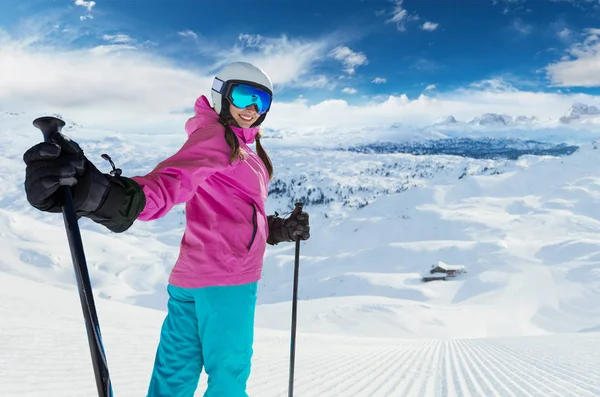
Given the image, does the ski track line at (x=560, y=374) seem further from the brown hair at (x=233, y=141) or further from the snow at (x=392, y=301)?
the brown hair at (x=233, y=141)

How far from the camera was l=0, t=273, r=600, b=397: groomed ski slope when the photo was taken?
400 centimetres

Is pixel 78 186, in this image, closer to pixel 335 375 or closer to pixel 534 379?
pixel 335 375

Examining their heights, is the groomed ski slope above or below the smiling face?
below

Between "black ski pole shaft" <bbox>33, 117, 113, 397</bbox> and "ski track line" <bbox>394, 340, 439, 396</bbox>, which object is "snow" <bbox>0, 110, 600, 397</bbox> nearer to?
"ski track line" <bbox>394, 340, 439, 396</bbox>

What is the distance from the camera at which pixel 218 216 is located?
1905 millimetres

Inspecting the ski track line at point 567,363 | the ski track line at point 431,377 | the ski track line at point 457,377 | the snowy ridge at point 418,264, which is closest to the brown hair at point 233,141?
the ski track line at point 431,377

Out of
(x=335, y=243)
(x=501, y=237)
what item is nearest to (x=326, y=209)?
(x=335, y=243)

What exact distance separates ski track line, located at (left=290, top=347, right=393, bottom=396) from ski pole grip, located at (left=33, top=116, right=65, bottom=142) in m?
3.64

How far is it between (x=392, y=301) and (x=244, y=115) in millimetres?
22530

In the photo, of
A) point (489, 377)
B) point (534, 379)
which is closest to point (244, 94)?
point (489, 377)

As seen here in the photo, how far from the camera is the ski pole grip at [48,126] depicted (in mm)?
1159

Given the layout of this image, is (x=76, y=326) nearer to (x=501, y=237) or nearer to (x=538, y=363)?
(x=538, y=363)

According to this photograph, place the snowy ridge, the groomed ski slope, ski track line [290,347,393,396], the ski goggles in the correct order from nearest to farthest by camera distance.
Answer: the ski goggles
the groomed ski slope
ski track line [290,347,393,396]
the snowy ridge

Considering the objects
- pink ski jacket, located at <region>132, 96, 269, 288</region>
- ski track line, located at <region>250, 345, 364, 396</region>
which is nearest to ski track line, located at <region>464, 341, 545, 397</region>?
ski track line, located at <region>250, 345, 364, 396</region>
